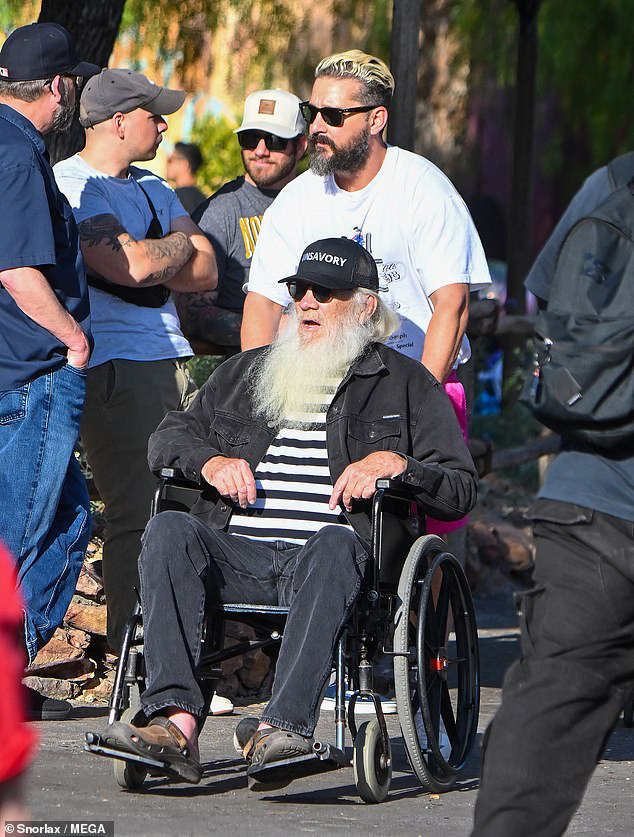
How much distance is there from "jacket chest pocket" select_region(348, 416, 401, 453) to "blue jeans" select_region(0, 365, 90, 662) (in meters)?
0.92

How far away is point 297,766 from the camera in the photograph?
418 cm

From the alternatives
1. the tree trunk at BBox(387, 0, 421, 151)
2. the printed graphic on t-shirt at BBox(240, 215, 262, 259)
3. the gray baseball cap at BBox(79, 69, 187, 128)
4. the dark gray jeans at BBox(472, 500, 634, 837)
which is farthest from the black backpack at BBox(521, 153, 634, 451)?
the tree trunk at BBox(387, 0, 421, 151)

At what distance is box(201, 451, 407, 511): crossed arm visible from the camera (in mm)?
4516

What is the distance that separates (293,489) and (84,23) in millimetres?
3449

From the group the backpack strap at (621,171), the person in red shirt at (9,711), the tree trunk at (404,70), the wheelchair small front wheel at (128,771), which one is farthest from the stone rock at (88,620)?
the person in red shirt at (9,711)

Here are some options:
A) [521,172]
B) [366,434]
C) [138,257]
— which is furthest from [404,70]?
[521,172]

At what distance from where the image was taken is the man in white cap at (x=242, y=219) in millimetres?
6418

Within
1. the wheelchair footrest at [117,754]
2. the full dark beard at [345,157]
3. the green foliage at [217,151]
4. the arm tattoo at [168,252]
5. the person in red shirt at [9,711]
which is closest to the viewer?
the person in red shirt at [9,711]

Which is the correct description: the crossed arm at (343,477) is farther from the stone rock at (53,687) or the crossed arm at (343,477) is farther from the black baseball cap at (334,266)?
the stone rock at (53,687)

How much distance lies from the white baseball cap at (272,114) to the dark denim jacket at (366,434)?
1803mm

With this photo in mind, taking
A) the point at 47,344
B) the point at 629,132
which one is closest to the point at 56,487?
the point at 47,344

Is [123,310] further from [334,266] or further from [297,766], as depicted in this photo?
[297,766]

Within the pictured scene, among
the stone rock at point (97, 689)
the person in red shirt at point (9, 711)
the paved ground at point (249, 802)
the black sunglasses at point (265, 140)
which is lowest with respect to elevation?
the stone rock at point (97, 689)
